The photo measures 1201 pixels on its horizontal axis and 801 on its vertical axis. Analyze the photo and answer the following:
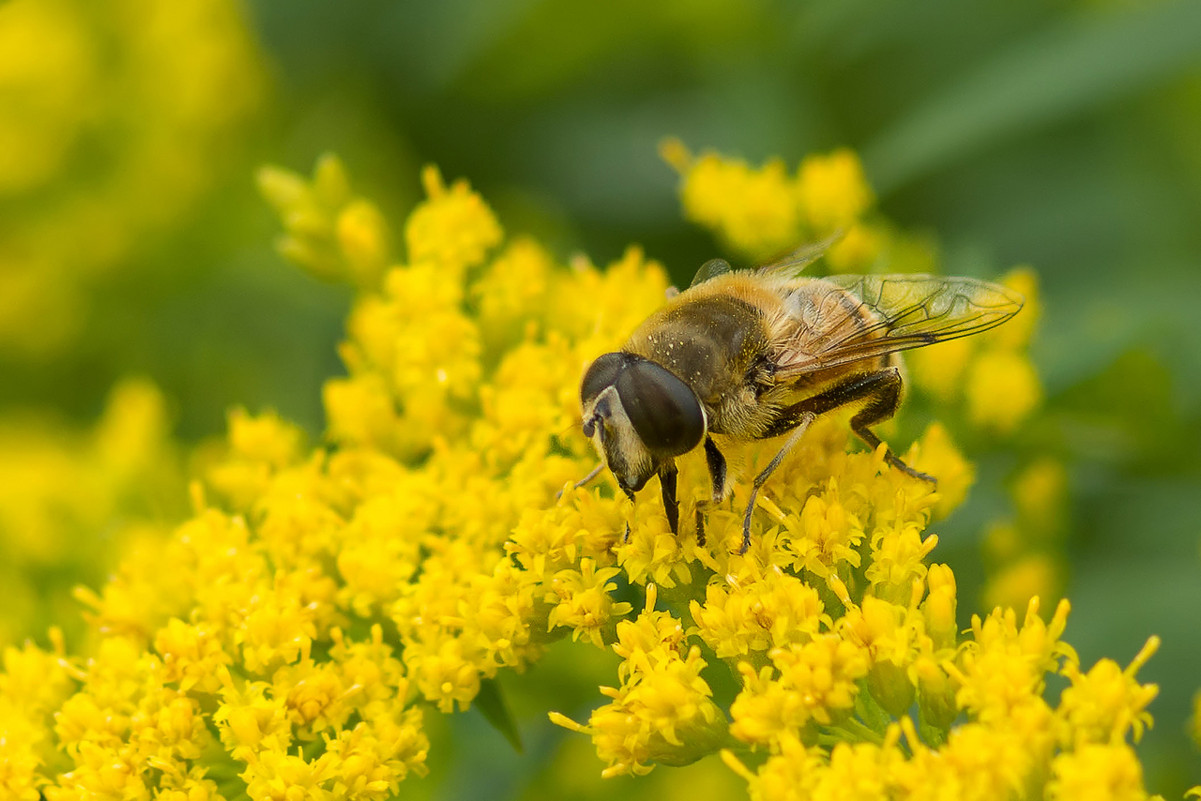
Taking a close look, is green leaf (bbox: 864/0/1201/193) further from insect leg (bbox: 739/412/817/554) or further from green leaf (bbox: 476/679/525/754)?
green leaf (bbox: 476/679/525/754)

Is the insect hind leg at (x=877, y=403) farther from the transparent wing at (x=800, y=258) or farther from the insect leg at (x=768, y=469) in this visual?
the transparent wing at (x=800, y=258)

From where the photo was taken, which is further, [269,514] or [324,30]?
[324,30]

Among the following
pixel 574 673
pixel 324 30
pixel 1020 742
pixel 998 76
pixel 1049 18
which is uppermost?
pixel 324 30

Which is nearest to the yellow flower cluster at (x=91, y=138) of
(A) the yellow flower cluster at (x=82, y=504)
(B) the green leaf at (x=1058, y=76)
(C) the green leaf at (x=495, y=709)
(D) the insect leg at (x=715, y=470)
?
(A) the yellow flower cluster at (x=82, y=504)

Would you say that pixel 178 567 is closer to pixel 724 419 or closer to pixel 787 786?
pixel 724 419

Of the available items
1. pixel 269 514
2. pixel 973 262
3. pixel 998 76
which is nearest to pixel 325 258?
pixel 269 514

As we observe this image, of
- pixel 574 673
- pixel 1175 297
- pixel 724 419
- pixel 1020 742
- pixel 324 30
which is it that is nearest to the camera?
pixel 1020 742

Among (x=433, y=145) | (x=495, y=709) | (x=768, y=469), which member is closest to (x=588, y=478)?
(x=768, y=469)
